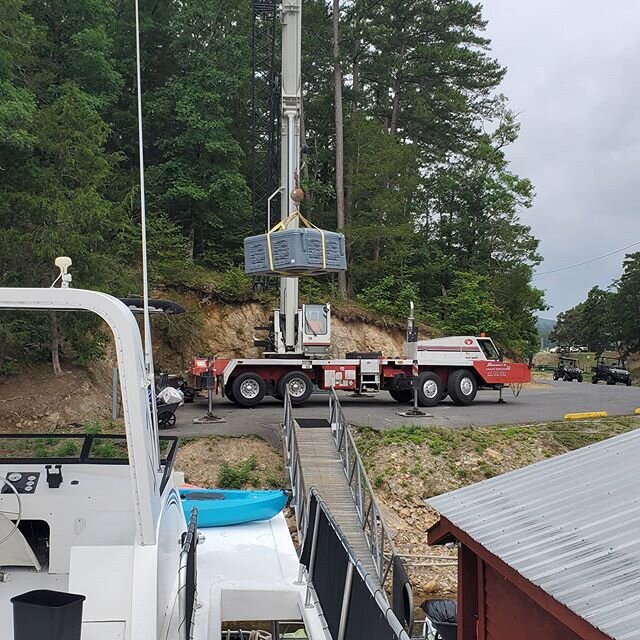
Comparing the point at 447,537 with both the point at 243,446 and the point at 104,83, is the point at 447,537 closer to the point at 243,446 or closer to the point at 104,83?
the point at 243,446

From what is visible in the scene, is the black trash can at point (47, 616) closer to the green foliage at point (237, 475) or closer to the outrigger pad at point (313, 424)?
the green foliage at point (237, 475)

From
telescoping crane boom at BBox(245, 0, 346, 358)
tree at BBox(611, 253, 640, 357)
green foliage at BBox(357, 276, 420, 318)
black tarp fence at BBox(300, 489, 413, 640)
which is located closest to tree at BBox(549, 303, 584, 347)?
tree at BBox(611, 253, 640, 357)

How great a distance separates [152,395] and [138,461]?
0.64 meters

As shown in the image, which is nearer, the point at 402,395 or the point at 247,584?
the point at 247,584

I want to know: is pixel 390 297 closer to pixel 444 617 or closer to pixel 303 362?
pixel 303 362

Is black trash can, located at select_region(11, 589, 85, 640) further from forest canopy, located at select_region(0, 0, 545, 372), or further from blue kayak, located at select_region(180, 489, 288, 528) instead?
forest canopy, located at select_region(0, 0, 545, 372)

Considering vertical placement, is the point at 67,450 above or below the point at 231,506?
above

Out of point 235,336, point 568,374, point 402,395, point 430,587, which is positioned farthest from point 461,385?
point 568,374

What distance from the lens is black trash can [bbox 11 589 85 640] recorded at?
3.04 m

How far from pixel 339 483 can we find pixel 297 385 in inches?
240

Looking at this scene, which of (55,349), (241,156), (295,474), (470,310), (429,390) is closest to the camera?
(295,474)

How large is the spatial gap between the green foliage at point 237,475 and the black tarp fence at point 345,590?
626 centimetres

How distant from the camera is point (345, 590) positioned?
455 cm

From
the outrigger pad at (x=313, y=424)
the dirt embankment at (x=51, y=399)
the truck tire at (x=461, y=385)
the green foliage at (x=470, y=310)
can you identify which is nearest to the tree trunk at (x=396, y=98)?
the green foliage at (x=470, y=310)
